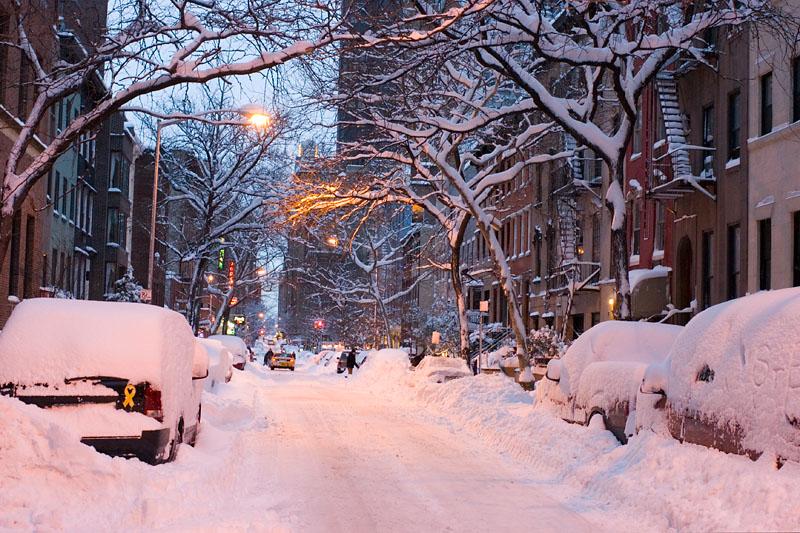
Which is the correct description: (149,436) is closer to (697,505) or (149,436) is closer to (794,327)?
(697,505)

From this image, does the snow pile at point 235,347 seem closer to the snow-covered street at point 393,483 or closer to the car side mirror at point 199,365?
the snow-covered street at point 393,483

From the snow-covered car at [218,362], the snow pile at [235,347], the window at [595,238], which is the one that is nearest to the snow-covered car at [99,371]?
the snow-covered car at [218,362]

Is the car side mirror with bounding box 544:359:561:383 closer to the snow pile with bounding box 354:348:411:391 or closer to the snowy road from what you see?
the snowy road

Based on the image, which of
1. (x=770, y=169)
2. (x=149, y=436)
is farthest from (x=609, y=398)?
(x=770, y=169)

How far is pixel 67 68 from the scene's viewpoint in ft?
50.8

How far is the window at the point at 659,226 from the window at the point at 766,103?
701 centimetres

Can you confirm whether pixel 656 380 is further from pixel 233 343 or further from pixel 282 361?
pixel 282 361

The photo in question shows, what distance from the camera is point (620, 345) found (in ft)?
50.7

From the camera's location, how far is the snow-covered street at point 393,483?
8.23 meters

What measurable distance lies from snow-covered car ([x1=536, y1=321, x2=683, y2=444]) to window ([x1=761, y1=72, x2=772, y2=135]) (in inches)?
488

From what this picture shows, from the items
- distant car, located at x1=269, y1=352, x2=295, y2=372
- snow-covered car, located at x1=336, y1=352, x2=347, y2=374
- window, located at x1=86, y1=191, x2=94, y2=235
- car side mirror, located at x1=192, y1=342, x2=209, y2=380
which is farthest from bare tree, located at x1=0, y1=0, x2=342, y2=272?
distant car, located at x1=269, y1=352, x2=295, y2=372

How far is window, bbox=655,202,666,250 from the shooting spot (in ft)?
109

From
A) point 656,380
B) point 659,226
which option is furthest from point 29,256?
point 656,380

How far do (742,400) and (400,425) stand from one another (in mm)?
12844
